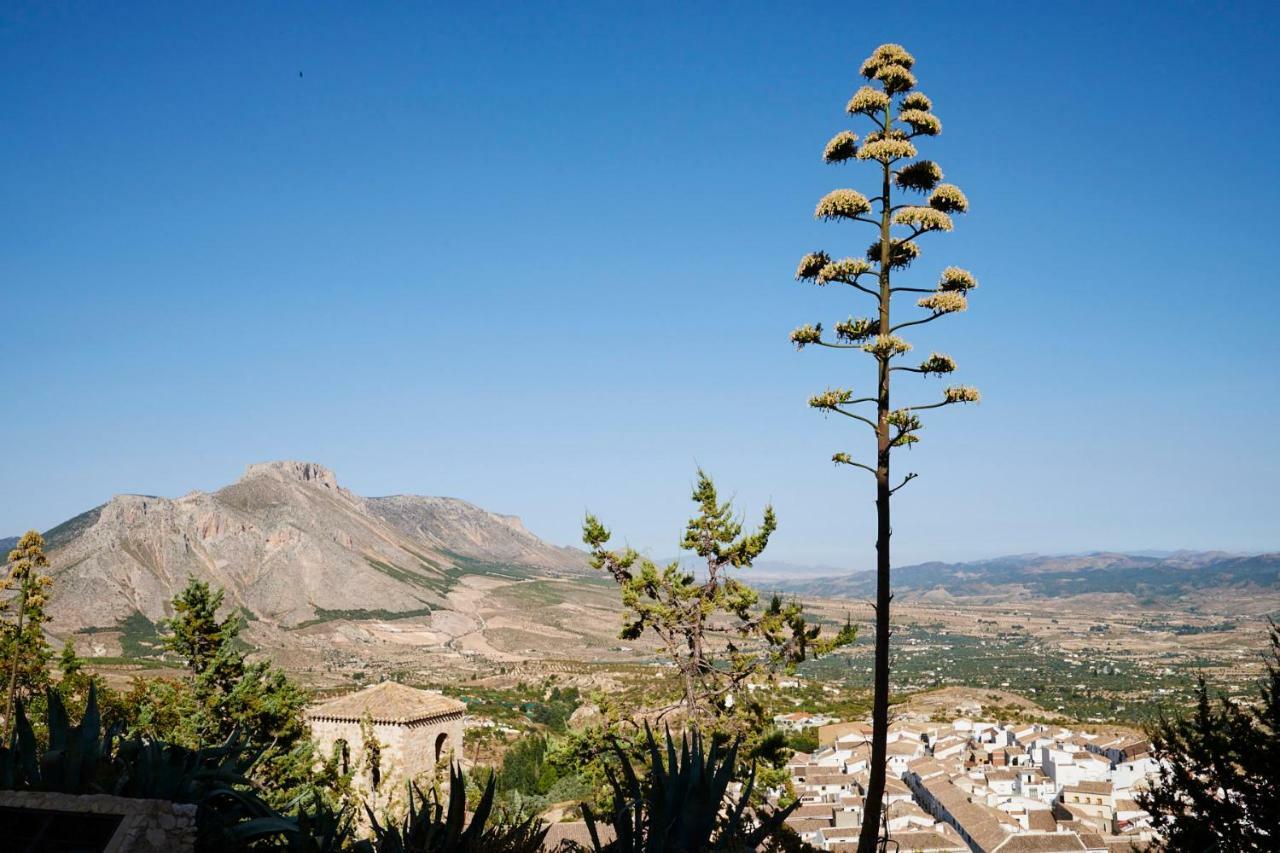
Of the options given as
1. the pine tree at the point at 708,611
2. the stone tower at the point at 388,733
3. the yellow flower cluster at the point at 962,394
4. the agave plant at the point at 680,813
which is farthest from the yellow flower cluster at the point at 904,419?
the stone tower at the point at 388,733

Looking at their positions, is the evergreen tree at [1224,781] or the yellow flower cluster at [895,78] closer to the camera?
the yellow flower cluster at [895,78]

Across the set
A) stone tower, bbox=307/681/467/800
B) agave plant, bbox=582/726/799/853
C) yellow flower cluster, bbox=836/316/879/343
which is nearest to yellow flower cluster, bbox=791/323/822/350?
yellow flower cluster, bbox=836/316/879/343

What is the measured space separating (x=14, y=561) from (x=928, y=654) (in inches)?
7835

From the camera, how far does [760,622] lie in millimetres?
20328

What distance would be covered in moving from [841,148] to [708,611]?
486 inches

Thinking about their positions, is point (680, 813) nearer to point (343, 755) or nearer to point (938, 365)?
point (938, 365)

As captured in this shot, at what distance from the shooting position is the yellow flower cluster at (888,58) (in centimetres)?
1041

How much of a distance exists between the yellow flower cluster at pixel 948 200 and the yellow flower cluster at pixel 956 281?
76 centimetres

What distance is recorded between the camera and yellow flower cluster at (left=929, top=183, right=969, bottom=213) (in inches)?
391

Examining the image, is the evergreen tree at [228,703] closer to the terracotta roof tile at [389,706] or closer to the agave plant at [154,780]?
the terracotta roof tile at [389,706]

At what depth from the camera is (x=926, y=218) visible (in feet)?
32.5

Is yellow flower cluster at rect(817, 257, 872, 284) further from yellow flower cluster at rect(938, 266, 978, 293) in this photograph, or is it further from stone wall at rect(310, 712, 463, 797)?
stone wall at rect(310, 712, 463, 797)

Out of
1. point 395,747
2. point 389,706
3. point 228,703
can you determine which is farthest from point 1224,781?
point 228,703

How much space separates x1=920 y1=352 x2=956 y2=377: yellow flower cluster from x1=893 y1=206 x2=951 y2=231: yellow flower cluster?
1.44 metres
